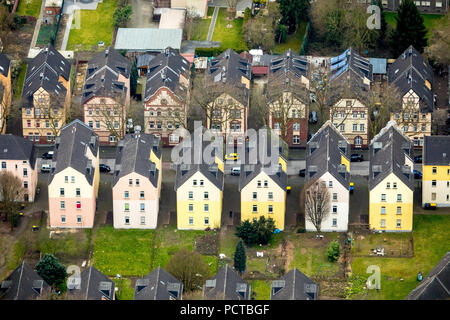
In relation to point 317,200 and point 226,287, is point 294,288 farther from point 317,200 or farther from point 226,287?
point 317,200

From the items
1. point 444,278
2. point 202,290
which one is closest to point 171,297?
point 202,290

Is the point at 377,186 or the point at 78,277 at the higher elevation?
the point at 377,186

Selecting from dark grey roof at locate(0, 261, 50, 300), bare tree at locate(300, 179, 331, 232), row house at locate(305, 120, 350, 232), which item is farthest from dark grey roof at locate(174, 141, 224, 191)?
dark grey roof at locate(0, 261, 50, 300)

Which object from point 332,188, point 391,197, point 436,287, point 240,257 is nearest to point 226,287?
point 240,257

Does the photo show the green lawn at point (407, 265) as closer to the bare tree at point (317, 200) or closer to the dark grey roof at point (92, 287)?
the bare tree at point (317, 200)

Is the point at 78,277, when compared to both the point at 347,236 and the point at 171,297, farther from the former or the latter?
the point at 347,236

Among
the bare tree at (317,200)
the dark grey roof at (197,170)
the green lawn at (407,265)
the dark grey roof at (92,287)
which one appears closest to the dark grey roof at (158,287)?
the dark grey roof at (92,287)
